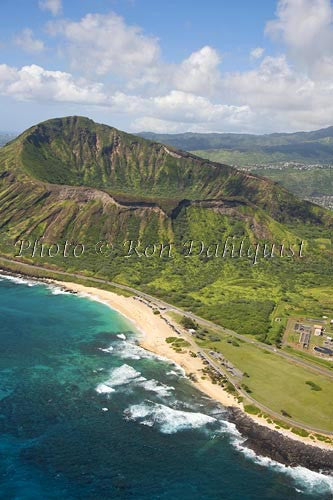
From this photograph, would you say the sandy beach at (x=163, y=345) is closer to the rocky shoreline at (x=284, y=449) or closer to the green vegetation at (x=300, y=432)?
the green vegetation at (x=300, y=432)

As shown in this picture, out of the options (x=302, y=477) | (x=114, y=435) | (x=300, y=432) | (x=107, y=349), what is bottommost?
(x=114, y=435)

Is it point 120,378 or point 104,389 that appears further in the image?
point 120,378

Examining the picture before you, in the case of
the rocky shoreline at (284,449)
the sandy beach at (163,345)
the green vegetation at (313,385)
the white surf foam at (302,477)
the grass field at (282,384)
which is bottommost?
the white surf foam at (302,477)

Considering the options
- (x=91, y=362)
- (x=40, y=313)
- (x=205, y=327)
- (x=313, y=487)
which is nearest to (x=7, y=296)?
(x=40, y=313)

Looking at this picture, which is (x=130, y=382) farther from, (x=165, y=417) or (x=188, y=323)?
(x=188, y=323)

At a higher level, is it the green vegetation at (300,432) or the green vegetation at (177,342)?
the green vegetation at (177,342)

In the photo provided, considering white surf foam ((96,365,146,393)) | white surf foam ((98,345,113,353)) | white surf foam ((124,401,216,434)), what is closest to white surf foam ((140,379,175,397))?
white surf foam ((96,365,146,393))

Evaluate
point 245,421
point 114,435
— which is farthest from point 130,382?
point 245,421

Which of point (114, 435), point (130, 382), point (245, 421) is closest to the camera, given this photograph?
point (114, 435)

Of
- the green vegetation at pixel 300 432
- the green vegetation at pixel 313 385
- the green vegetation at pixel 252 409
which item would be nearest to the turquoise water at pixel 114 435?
the green vegetation at pixel 252 409
